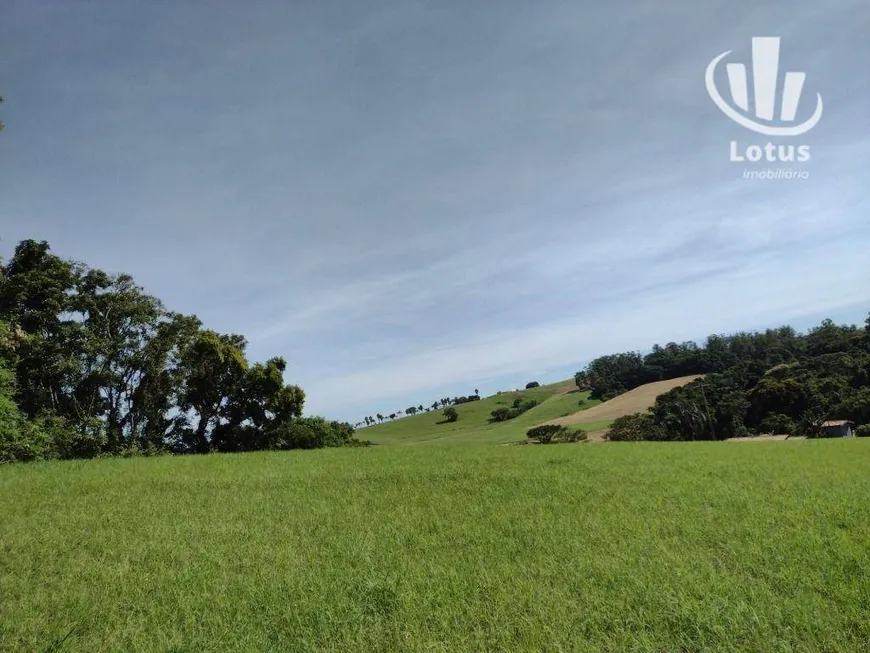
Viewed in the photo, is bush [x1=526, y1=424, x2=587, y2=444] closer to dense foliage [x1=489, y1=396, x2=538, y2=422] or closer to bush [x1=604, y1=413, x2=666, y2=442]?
bush [x1=604, y1=413, x2=666, y2=442]

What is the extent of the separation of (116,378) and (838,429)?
6670 cm

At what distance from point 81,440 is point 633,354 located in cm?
13707

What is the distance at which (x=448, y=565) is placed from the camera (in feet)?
26.8

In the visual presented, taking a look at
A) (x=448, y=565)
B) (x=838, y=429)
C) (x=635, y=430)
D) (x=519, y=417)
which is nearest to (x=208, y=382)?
(x=448, y=565)

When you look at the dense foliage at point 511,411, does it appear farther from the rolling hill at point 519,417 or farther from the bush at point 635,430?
the bush at point 635,430

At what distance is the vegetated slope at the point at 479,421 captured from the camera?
348ft

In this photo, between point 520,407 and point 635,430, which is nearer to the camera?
point 635,430

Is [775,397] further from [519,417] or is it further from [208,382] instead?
[208,382]

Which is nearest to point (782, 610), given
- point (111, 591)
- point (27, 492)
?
point (111, 591)

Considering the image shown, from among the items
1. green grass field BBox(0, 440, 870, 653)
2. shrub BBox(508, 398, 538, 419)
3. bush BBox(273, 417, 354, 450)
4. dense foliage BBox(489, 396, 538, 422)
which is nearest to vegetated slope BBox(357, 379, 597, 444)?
dense foliage BBox(489, 396, 538, 422)

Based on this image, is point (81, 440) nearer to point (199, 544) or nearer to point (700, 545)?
point (199, 544)

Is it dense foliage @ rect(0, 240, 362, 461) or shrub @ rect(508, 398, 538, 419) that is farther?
shrub @ rect(508, 398, 538, 419)

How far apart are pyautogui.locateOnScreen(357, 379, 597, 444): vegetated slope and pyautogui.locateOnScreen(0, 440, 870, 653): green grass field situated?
77.3 meters

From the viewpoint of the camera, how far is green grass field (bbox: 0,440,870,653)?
5789 mm
